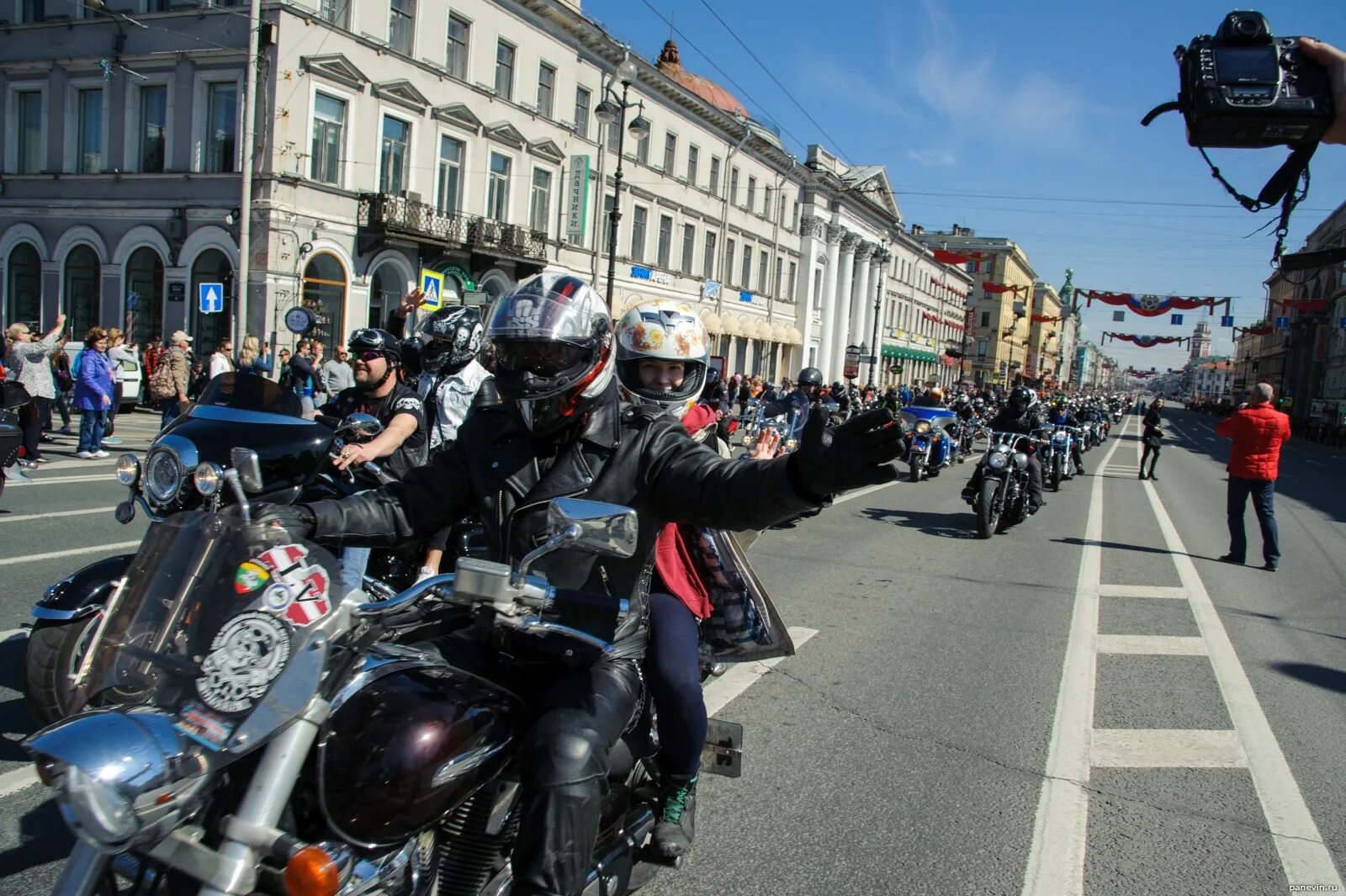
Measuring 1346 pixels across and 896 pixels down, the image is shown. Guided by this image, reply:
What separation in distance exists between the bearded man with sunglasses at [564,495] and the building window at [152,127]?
26.3 metres

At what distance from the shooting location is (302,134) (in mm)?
23578

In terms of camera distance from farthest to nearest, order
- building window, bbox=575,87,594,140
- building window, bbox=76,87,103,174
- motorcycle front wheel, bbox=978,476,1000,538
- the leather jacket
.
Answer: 1. building window, bbox=575,87,594,140
2. building window, bbox=76,87,103,174
3. motorcycle front wheel, bbox=978,476,1000,538
4. the leather jacket

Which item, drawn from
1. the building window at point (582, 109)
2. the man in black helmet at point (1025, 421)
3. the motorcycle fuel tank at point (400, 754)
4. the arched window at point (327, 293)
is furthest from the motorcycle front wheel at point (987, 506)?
the building window at point (582, 109)

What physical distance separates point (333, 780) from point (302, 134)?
2466 centimetres

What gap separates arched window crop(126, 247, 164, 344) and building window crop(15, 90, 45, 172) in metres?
4.17

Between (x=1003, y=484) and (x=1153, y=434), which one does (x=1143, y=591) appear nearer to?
(x=1003, y=484)

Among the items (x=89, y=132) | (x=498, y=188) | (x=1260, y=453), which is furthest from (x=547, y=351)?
(x=498, y=188)

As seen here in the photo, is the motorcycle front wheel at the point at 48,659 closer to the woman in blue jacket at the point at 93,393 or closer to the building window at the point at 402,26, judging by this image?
the woman in blue jacket at the point at 93,393

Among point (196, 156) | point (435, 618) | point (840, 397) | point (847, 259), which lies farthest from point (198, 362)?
point (847, 259)

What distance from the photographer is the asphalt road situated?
3.44 meters

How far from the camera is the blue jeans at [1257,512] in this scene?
9.90m

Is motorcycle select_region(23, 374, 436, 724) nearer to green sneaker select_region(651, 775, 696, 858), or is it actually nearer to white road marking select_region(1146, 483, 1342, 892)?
green sneaker select_region(651, 775, 696, 858)

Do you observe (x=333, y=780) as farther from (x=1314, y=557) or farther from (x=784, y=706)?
(x=1314, y=557)

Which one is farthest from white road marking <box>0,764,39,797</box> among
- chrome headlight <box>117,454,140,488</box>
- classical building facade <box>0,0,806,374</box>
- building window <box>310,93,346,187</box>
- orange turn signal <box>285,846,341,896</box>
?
building window <box>310,93,346,187</box>
